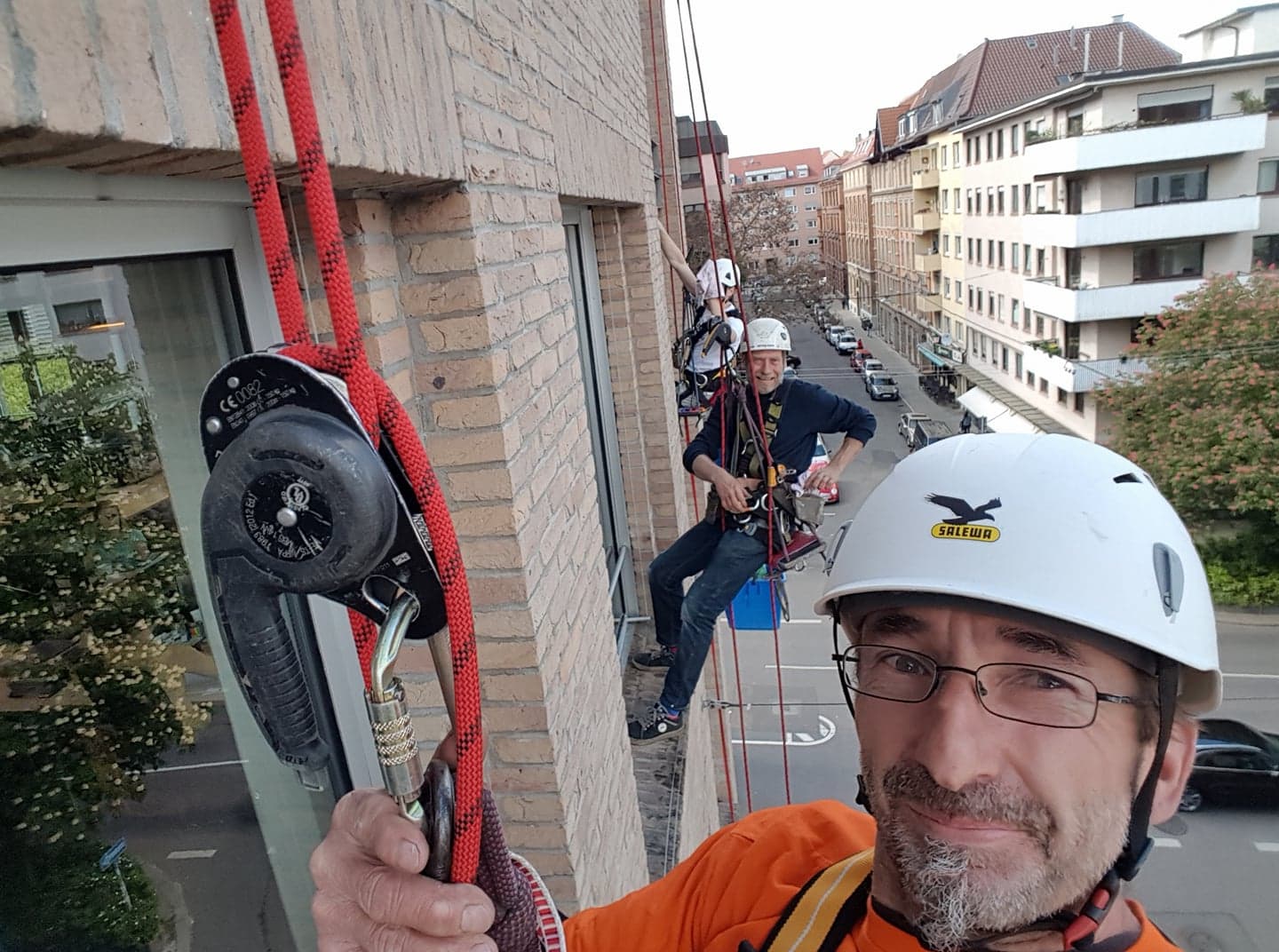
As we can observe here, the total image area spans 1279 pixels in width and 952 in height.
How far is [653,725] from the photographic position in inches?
197

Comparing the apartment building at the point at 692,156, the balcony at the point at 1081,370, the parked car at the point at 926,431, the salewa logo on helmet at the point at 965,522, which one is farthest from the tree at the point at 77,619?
the parked car at the point at 926,431

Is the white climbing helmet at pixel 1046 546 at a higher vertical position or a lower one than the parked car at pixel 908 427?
higher

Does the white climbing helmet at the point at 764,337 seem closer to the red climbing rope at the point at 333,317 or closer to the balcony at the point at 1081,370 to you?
the red climbing rope at the point at 333,317

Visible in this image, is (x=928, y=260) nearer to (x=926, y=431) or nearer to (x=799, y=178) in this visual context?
(x=926, y=431)

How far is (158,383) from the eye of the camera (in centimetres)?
159

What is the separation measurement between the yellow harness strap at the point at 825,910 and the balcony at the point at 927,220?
37.8 metres

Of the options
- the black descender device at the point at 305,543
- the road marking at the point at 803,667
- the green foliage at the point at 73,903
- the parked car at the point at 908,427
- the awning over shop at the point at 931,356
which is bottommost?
the road marking at the point at 803,667

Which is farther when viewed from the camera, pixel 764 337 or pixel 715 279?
pixel 715 279

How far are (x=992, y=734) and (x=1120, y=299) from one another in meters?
25.5

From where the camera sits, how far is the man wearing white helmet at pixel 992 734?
4.83 feet

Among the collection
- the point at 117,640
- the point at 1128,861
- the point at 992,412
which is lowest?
the point at 992,412

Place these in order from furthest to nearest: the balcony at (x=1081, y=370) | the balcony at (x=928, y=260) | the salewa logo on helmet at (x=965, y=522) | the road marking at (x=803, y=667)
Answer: the balcony at (x=928, y=260) < the balcony at (x=1081, y=370) < the road marking at (x=803, y=667) < the salewa logo on helmet at (x=965, y=522)

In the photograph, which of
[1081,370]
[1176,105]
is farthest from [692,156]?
[1176,105]

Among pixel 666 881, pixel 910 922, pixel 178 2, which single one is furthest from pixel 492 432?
pixel 910 922
